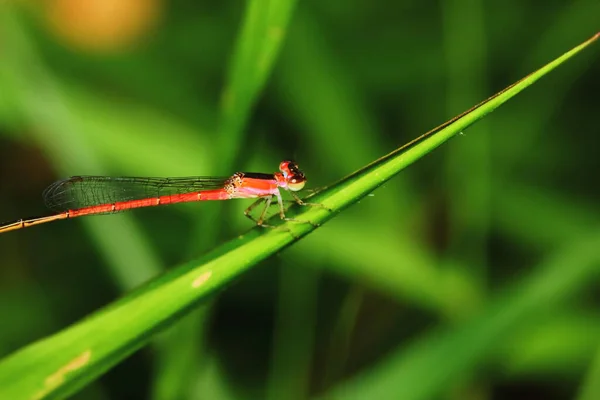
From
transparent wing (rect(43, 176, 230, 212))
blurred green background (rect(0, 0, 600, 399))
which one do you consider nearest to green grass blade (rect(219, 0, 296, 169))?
blurred green background (rect(0, 0, 600, 399))

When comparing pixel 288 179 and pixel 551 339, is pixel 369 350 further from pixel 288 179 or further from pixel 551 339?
pixel 288 179

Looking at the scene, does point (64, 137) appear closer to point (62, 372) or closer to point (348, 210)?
point (348, 210)

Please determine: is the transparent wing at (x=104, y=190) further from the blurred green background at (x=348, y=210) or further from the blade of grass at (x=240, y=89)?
the blade of grass at (x=240, y=89)

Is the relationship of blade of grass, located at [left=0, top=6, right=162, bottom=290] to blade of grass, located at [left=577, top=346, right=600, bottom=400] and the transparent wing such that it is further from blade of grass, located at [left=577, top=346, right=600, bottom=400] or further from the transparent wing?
blade of grass, located at [left=577, top=346, right=600, bottom=400]

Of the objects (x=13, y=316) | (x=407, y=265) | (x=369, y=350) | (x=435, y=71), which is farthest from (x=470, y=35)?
(x=13, y=316)

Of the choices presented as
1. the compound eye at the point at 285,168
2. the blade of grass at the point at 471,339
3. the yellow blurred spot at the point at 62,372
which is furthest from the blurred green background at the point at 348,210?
the yellow blurred spot at the point at 62,372

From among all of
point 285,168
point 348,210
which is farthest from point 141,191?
point 348,210
